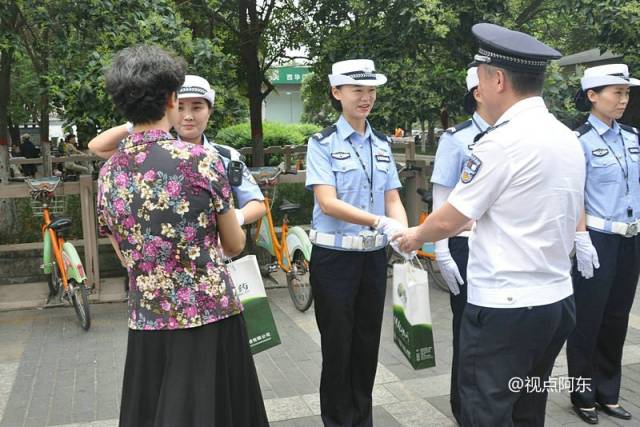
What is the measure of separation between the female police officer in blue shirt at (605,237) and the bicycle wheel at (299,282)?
293 cm

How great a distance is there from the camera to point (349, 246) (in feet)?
11.2

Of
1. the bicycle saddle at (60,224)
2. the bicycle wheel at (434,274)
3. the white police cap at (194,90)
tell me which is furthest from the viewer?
the bicycle wheel at (434,274)

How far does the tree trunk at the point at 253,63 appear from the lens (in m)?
9.13

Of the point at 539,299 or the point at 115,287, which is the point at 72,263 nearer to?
the point at 115,287

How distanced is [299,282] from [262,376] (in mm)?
1849

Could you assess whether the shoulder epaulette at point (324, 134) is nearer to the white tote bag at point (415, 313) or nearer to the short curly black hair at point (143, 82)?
the white tote bag at point (415, 313)

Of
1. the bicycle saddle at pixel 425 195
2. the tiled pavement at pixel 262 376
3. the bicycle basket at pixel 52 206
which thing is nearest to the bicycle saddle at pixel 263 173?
the tiled pavement at pixel 262 376

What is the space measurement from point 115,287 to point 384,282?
180 inches

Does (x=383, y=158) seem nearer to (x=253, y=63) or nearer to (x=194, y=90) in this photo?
(x=194, y=90)

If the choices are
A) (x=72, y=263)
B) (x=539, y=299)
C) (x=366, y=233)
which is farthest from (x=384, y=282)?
(x=72, y=263)

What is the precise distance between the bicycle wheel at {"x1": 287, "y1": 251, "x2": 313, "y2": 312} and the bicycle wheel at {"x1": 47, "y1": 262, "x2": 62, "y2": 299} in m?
2.29

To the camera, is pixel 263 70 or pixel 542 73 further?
pixel 263 70

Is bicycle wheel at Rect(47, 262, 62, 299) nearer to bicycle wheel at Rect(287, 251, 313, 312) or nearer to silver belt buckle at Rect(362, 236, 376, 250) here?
bicycle wheel at Rect(287, 251, 313, 312)

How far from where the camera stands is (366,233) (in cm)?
344
